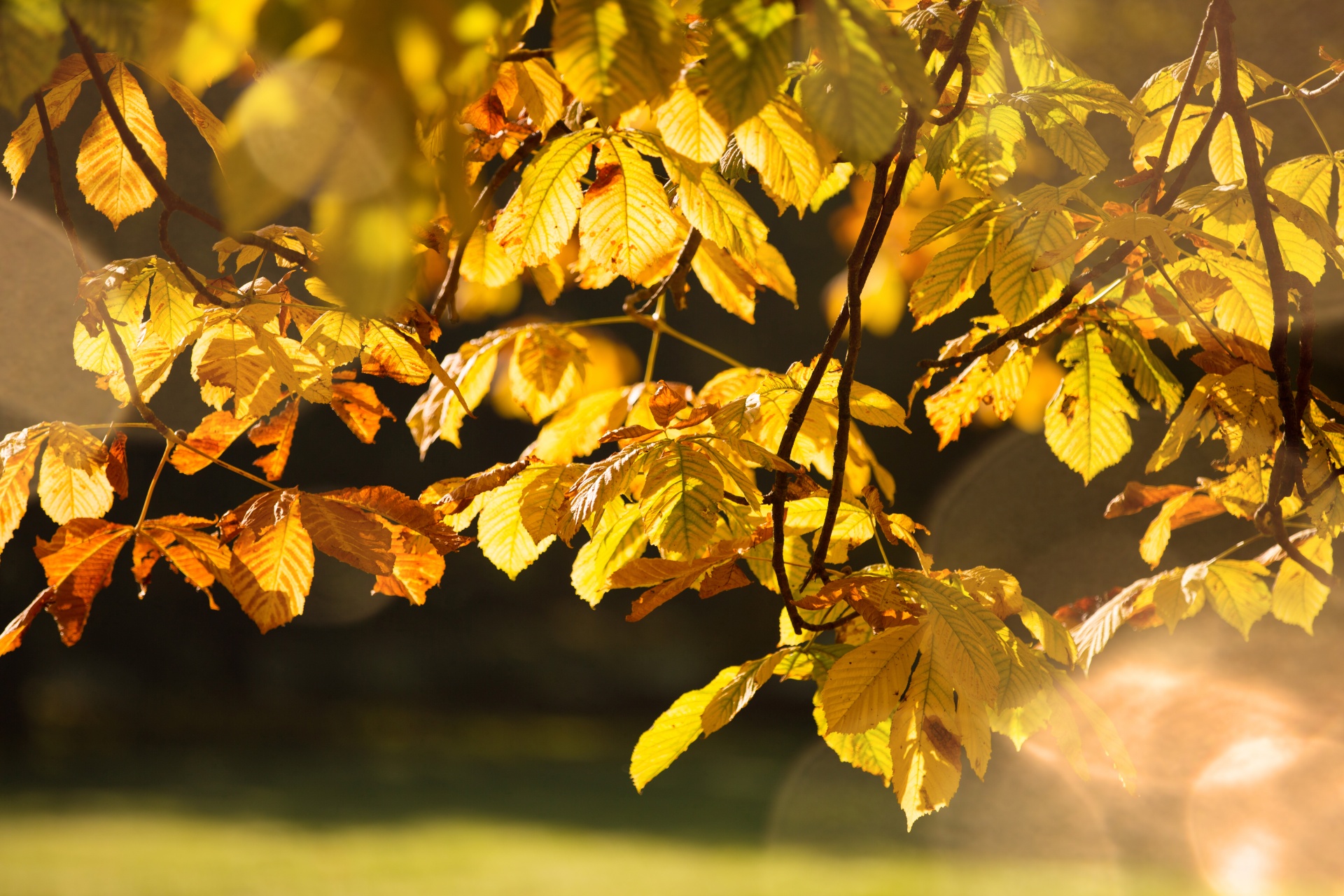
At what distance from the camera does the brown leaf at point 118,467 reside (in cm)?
90

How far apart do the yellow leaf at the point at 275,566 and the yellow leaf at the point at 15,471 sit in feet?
0.74

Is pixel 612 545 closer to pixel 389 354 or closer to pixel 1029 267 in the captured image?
pixel 389 354

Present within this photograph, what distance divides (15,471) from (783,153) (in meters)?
0.77

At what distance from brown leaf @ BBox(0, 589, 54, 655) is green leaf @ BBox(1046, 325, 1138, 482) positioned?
1.05m

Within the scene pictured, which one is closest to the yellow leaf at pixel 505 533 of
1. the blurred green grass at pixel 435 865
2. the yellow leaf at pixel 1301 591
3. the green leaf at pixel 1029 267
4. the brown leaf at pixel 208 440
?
the brown leaf at pixel 208 440

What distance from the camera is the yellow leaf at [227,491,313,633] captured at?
32.1 inches

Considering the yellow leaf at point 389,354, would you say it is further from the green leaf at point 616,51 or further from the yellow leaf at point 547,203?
the green leaf at point 616,51

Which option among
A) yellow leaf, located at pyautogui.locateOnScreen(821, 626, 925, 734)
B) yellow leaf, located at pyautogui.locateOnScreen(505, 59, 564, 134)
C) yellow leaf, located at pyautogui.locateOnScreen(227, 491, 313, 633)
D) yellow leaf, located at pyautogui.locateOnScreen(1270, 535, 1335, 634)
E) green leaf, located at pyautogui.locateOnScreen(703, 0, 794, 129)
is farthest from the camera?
yellow leaf, located at pyautogui.locateOnScreen(1270, 535, 1335, 634)

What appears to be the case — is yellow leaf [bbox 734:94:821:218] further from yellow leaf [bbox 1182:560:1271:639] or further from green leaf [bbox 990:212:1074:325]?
yellow leaf [bbox 1182:560:1271:639]

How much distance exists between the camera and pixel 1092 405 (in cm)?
107

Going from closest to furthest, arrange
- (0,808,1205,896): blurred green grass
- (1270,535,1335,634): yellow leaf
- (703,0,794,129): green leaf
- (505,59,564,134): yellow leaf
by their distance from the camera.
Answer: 1. (703,0,794,129): green leaf
2. (505,59,564,134): yellow leaf
3. (1270,535,1335,634): yellow leaf
4. (0,808,1205,896): blurred green grass

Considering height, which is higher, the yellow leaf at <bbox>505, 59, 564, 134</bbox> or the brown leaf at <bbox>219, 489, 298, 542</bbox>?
the yellow leaf at <bbox>505, 59, 564, 134</bbox>

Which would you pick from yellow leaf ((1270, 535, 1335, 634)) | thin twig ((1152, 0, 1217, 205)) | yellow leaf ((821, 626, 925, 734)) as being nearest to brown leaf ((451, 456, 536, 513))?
yellow leaf ((821, 626, 925, 734))

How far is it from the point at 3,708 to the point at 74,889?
245 cm
